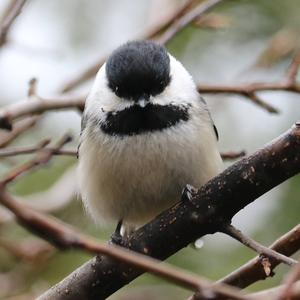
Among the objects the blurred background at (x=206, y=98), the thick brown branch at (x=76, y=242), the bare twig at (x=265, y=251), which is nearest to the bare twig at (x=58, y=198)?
the blurred background at (x=206, y=98)

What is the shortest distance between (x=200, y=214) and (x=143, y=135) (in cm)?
63

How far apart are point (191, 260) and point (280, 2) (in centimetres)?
159

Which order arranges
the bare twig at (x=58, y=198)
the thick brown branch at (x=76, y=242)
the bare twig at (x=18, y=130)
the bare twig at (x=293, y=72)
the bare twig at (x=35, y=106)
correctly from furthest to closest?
1. the bare twig at (x=58, y=198)
2. the bare twig at (x=293, y=72)
3. the bare twig at (x=18, y=130)
4. the bare twig at (x=35, y=106)
5. the thick brown branch at (x=76, y=242)

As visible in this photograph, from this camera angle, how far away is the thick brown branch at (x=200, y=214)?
5.16ft

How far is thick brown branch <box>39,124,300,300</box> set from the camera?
1.57m

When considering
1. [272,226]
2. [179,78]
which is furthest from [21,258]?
[272,226]

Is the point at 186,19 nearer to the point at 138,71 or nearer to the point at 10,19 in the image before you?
the point at 138,71

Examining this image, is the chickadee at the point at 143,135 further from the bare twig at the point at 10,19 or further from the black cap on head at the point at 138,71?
the bare twig at the point at 10,19

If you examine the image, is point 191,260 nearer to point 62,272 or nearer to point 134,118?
point 62,272

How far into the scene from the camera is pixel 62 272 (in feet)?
10.5

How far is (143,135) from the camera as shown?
2252mm

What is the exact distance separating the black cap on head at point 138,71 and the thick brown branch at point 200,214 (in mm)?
623

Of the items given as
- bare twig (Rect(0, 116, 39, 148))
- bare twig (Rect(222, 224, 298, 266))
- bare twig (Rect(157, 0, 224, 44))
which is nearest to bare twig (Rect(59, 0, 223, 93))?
bare twig (Rect(157, 0, 224, 44))

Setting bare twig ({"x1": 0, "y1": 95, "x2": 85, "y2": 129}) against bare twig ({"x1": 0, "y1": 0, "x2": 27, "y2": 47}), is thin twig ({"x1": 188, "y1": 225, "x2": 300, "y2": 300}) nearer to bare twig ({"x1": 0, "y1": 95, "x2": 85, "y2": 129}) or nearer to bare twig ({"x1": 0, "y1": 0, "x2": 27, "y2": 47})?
bare twig ({"x1": 0, "y1": 95, "x2": 85, "y2": 129})
